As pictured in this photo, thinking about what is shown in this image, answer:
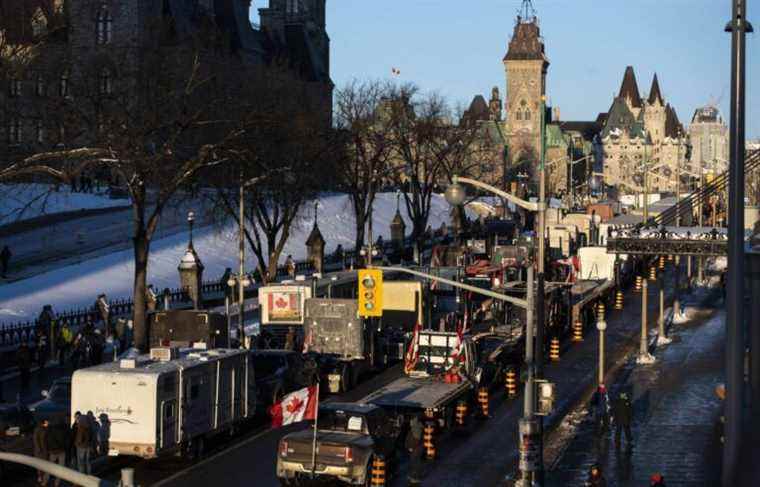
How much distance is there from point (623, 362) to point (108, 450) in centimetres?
2377

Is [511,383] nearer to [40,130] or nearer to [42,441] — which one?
[42,441]

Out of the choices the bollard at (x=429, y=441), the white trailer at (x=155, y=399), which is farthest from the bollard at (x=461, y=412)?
the white trailer at (x=155, y=399)

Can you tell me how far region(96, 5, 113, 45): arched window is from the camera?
106625 mm

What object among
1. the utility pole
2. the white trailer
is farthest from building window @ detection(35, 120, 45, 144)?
the utility pole

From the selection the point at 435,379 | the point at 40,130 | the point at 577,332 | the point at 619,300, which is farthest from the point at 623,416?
the point at 40,130

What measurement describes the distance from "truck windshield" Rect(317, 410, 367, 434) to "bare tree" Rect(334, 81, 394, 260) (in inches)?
1685

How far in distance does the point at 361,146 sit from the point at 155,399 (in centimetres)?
5448

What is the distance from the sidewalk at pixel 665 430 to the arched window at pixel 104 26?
6708cm

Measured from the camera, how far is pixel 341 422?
89.7 ft

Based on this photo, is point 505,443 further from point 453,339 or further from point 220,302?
point 220,302

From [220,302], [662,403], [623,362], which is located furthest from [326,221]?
[662,403]

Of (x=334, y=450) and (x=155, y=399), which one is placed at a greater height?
(x=155, y=399)

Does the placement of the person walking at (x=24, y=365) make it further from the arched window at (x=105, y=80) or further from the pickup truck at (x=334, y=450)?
the arched window at (x=105, y=80)

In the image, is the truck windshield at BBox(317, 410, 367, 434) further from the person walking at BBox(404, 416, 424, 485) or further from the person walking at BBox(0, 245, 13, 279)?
the person walking at BBox(0, 245, 13, 279)
